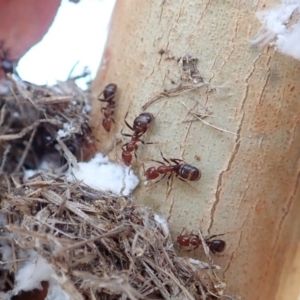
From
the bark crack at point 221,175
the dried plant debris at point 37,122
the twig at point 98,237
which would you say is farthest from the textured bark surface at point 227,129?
the dried plant debris at point 37,122

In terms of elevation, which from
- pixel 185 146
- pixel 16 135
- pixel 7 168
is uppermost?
pixel 185 146

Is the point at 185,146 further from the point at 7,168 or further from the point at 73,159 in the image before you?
the point at 7,168

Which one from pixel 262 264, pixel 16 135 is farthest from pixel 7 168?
pixel 262 264

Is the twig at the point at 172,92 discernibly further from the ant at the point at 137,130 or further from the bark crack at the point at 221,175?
the bark crack at the point at 221,175

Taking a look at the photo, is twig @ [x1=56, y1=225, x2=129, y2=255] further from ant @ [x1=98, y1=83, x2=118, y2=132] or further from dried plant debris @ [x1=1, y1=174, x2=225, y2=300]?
ant @ [x1=98, y1=83, x2=118, y2=132]

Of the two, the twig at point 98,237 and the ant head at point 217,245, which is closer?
the twig at point 98,237

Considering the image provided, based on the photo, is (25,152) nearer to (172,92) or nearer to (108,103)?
(108,103)
